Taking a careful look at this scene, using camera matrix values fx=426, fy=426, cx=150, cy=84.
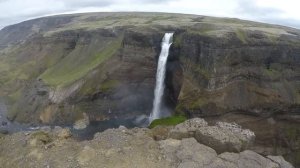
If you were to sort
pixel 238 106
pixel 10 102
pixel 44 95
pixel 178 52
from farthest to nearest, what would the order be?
pixel 10 102, pixel 44 95, pixel 178 52, pixel 238 106

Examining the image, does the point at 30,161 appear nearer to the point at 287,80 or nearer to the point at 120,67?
the point at 287,80

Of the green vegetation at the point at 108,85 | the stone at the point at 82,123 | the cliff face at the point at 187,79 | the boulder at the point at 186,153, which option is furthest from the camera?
the green vegetation at the point at 108,85

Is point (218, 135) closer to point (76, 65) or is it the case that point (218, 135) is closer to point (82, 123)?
point (82, 123)

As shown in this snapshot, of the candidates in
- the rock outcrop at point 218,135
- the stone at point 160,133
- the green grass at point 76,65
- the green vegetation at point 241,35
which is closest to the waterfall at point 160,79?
the green grass at point 76,65

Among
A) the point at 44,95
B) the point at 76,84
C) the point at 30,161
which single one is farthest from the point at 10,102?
the point at 30,161

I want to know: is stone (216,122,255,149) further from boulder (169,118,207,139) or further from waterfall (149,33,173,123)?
waterfall (149,33,173,123)

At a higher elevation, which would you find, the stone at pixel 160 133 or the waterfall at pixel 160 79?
the stone at pixel 160 133

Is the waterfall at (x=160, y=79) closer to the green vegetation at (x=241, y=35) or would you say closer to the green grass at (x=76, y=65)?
the green grass at (x=76, y=65)
